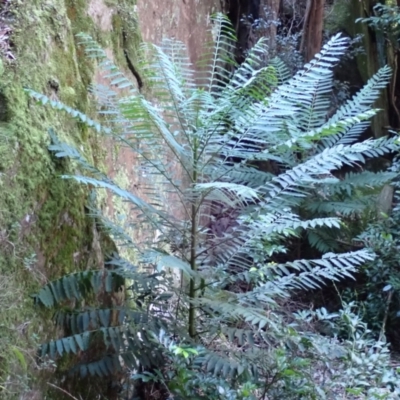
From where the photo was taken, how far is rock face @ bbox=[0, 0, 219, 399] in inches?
68.9

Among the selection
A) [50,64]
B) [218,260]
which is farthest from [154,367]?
[50,64]

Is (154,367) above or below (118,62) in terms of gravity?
below

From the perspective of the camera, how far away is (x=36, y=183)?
1.96m

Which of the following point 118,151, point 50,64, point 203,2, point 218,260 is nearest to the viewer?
point 50,64

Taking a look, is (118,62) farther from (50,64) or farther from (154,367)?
(154,367)

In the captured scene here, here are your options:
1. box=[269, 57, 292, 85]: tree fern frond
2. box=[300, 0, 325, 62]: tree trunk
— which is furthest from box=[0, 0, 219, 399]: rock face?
box=[300, 0, 325, 62]: tree trunk

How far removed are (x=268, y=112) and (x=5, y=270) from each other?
1.18 m

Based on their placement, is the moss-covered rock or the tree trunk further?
the tree trunk

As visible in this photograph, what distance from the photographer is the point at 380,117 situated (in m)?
6.05

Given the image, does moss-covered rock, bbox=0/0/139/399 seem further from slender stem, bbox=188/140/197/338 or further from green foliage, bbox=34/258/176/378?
slender stem, bbox=188/140/197/338

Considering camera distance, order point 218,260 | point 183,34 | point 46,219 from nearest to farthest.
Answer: point 46,219
point 218,260
point 183,34

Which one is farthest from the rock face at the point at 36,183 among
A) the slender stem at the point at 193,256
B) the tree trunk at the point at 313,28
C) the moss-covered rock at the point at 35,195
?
the tree trunk at the point at 313,28

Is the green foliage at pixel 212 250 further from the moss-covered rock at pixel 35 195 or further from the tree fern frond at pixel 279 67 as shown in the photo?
the tree fern frond at pixel 279 67

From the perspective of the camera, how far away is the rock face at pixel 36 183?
175 centimetres
